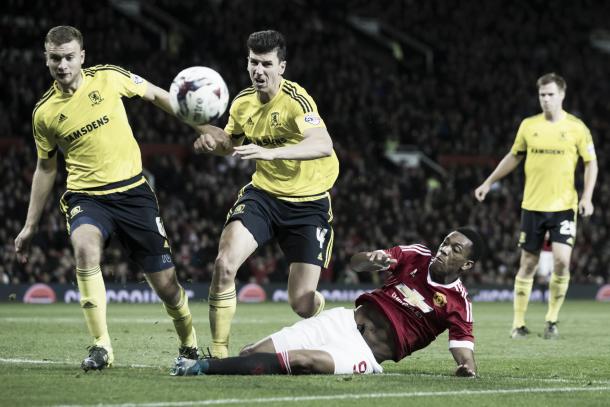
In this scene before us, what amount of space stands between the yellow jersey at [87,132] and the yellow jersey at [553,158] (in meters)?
6.40

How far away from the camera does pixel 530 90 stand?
1460 inches

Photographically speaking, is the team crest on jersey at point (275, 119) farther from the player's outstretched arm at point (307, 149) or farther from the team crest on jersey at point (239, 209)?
the team crest on jersey at point (239, 209)

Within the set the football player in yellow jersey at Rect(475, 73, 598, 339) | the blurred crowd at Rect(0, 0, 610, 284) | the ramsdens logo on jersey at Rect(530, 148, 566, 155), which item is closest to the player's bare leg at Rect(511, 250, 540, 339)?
the football player in yellow jersey at Rect(475, 73, 598, 339)

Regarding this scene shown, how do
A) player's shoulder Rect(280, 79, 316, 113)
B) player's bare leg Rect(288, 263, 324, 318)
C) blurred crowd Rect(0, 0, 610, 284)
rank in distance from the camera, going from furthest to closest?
blurred crowd Rect(0, 0, 610, 284) < player's bare leg Rect(288, 263, 324, 318) < player's shoulder Rect(280, 79, 316, 113)

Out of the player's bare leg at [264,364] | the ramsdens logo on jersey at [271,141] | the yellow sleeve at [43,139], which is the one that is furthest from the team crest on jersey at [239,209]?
A: the player's bare leg at [264,364]

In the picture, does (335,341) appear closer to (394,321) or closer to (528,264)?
(394,321)

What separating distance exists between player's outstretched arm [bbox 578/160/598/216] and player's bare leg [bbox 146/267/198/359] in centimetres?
576

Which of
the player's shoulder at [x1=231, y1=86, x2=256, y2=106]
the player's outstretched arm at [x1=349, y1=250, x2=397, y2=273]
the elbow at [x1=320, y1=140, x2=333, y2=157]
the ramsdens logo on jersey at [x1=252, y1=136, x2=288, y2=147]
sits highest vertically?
the player's shoulder at [x1=231, y1=86, x2=256, y2=106]

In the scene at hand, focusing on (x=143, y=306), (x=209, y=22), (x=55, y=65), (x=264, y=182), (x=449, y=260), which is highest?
(x=209, y=22)

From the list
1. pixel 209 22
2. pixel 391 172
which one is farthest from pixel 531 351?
pixel 209 22

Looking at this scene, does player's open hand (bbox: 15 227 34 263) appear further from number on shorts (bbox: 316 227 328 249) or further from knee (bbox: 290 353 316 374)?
knee (bbox: 290 353 316 374)

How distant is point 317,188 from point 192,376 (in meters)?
2.44

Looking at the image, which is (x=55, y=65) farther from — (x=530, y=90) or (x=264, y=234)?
(x=530, y=90)

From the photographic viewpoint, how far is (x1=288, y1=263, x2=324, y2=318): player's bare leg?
9.03 metres
